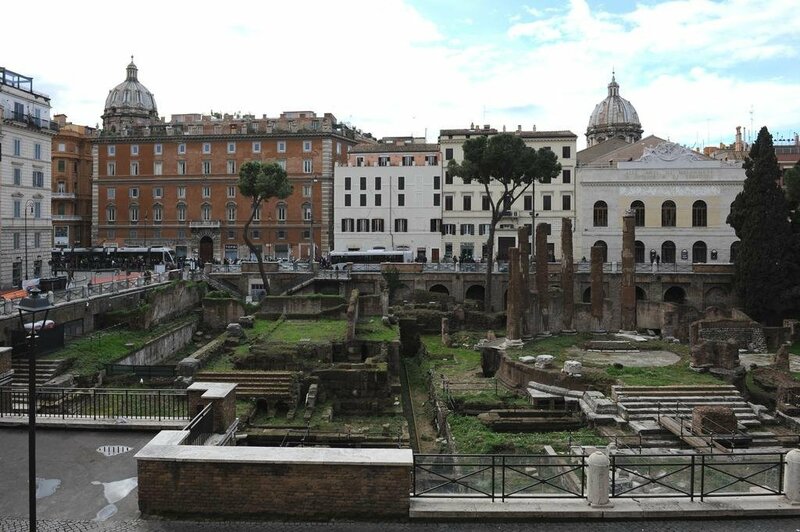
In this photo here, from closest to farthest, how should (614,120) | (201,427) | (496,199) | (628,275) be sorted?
(201,427) < (628,275) < (496,199) < (614,120)

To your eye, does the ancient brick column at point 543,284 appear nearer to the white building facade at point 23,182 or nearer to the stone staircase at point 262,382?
the stone staircase at point 262,382

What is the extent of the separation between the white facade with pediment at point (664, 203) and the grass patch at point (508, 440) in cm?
4212

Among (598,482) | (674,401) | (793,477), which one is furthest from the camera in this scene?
(674,401)

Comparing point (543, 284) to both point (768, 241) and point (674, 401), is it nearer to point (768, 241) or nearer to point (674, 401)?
point (674, 401)

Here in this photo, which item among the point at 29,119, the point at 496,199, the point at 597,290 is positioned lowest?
the point at 597,290

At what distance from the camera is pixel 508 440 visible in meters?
20.2

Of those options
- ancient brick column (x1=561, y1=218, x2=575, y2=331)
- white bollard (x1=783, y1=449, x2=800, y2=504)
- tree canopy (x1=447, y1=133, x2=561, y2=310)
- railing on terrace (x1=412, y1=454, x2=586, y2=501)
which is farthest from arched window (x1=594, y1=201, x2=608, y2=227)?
white bollard (x1=783, y1=449, x2=800, y2=504)

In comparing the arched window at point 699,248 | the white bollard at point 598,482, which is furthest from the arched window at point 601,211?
the white bollard at point 598,482

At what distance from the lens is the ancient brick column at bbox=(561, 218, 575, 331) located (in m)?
38.2

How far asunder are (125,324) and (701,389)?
25696mm

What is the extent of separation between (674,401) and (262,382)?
47.2 ft

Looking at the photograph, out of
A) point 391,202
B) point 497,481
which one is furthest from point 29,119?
point 497,481

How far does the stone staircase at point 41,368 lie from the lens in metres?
24.8

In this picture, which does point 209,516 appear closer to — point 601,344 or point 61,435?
point 61,435
